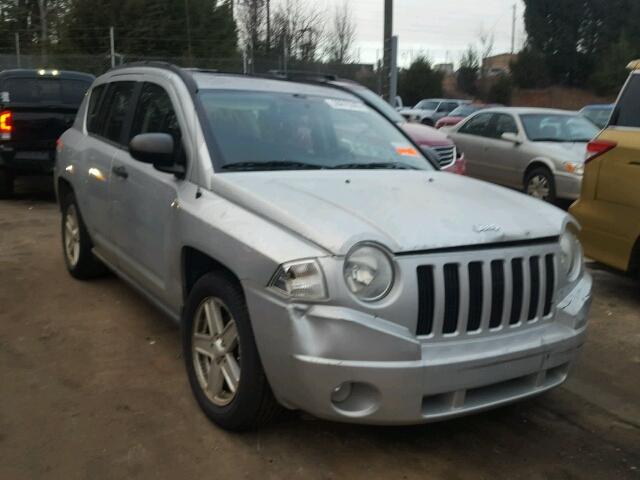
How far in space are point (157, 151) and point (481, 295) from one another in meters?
1.88

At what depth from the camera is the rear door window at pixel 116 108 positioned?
4924mm

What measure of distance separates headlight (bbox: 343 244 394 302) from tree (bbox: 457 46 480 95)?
1836 inches

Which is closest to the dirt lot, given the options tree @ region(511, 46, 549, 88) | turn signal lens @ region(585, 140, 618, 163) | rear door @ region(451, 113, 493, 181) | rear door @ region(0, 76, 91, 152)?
turn signal lens @ region(585, 140, 618, 163)

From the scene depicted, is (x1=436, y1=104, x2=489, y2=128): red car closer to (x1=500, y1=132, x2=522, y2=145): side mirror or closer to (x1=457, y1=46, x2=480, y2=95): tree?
(x1=500, y1=132, x2=522, y2=145): side mirror

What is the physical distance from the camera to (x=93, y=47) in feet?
85.2

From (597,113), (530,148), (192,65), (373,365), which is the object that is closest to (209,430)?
(373,365)

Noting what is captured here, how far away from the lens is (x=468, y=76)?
156ft

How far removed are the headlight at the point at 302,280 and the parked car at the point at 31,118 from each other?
7731 mm

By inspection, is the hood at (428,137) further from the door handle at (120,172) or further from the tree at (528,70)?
the tree at (528,70)

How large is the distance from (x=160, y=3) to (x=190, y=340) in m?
25.8

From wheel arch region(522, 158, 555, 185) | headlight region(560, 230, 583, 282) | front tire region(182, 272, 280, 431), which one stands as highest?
headlight region(560, 230, 583, 282)

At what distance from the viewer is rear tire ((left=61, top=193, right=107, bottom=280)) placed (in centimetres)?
560

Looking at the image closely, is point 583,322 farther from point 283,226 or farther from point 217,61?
point 217,61

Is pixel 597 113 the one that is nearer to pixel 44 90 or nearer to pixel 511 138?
pixel 511 138
